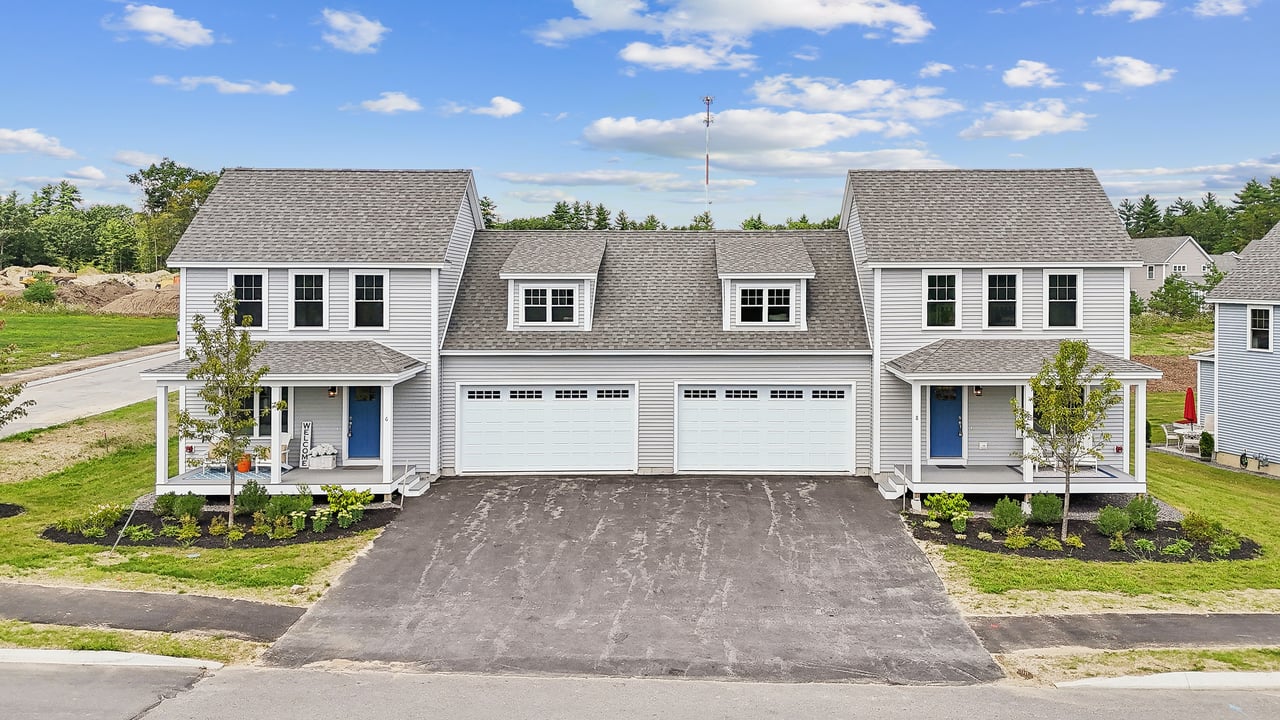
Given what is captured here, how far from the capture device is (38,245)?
78312mm

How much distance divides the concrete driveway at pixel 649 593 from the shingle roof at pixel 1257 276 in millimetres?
12116

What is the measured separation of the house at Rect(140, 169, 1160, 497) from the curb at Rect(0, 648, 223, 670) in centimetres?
880

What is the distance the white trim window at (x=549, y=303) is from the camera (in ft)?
71.2

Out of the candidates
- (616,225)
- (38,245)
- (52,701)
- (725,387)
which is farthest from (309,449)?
(38,245)

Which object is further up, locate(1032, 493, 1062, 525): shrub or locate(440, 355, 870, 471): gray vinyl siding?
locate(440, 355, 870, 471): gray vinyl siding

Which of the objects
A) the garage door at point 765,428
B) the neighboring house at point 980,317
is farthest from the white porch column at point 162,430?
the neighboring house at point 980,317

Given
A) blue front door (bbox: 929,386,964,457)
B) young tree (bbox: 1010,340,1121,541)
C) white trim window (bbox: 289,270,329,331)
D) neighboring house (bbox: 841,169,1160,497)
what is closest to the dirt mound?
white trim window (bbox: 289,270,329,331)

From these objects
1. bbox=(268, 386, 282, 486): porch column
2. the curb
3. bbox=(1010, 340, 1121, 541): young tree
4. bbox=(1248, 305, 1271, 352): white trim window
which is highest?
bbox=(1248, 305, 1271, 352): white trim window

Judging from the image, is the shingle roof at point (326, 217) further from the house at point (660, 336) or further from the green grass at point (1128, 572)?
the green grass at point (1128, 572)

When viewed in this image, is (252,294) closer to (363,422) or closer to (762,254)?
(363,422)

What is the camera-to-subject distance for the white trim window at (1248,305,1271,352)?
22.7 m

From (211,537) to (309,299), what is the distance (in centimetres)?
662

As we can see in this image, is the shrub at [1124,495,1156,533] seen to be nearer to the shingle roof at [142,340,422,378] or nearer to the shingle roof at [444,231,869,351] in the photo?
the shingle roof at [444,231,869,351]

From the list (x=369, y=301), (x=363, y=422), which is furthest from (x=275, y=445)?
(x=369, y=301)
